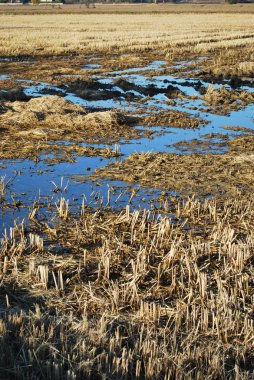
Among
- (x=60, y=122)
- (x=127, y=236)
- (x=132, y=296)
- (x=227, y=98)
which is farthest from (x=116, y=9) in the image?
(x=132, y=296)

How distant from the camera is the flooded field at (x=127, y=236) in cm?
462

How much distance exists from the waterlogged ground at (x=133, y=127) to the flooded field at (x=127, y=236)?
5 cm

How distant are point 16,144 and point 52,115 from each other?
222 centimetres

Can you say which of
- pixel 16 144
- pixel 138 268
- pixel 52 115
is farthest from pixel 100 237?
pixel 52 115

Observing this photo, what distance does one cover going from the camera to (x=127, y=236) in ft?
24.7

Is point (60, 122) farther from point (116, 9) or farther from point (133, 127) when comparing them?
point (116, 9)

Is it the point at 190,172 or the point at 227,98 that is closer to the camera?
the point at 190,172

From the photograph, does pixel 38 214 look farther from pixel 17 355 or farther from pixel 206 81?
pixel 206 81

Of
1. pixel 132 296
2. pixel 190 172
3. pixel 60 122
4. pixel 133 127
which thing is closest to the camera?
pixel 132 296

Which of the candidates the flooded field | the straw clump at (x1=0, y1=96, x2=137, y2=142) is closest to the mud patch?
the flooded field

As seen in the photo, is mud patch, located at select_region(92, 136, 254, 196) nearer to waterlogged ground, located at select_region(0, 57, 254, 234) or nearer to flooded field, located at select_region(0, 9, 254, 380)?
flooded field, located at select_region(0, 9, 254, 380)

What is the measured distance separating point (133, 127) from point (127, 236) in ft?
22.2

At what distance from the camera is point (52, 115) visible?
1385cm

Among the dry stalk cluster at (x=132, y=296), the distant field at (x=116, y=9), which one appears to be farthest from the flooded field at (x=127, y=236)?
the distant field at (x=116, y=9)
